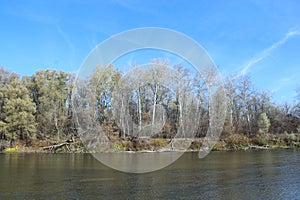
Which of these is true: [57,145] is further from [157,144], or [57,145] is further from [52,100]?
[157,144]

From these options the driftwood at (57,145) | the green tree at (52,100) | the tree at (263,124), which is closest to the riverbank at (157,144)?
the driftwood at (57,145)

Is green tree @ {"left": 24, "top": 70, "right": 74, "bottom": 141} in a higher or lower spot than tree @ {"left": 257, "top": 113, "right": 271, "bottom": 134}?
higher

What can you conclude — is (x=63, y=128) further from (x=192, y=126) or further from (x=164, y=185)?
(x=164, y=185)

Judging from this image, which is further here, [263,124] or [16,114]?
[263,124]

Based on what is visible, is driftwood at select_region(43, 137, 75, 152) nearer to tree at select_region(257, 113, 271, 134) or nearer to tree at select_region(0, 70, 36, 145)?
tree at select_region(0, 70, 36, 145)

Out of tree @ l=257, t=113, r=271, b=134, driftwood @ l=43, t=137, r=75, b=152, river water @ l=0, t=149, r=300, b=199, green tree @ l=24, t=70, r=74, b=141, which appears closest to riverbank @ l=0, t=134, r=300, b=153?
driftwood @ l=43, t=137, r=75, b=152

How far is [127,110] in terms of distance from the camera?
31.5 meters

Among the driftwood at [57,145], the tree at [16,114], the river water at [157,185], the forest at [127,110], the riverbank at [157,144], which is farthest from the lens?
the tree at [16,114]

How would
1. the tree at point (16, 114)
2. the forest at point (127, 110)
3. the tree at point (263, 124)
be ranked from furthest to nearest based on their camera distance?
the tree at point (263, 124) → the tree at point (16, 114) → the forest at point (127, 110)

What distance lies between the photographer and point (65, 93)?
44094 millimetres

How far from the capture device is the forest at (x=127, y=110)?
2972 centimetres

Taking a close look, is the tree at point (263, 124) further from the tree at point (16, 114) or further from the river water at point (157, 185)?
the tree at point (16, 114)

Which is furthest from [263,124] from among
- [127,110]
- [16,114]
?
[16,114]

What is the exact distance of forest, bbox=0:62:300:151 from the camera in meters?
29.7
